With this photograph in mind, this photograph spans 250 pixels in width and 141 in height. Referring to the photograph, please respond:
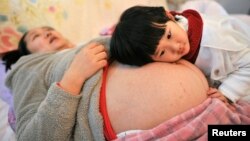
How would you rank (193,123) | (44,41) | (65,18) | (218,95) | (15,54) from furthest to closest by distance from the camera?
(65,18) < (15,54) < (44,41) < (218,95) < (193,123)

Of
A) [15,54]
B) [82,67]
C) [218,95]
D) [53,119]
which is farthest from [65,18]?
[218,95]

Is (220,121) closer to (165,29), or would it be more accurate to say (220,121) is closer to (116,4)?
(165,29)

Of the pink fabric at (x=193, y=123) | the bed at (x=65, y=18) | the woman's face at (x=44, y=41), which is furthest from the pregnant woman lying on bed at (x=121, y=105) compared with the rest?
the bed at (x=65, y=18)

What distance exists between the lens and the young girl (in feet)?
2.67

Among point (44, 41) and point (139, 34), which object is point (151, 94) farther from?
point (44, 41)

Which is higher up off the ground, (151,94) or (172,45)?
(172,45)

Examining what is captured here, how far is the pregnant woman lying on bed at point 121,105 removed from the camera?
750 mm

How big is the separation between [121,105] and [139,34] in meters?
0.20

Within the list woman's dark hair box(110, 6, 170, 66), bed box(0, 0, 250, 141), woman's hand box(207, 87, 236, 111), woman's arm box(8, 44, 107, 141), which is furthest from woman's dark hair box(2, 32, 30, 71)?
woman's hand box(207, 87, 236, 111)

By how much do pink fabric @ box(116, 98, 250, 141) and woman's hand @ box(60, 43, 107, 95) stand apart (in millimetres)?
213

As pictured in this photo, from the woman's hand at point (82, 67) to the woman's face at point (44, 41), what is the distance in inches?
12.6

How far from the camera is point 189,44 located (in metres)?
0.88

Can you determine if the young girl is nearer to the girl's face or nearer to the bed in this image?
the girl's face

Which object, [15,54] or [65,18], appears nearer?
[15,54]
